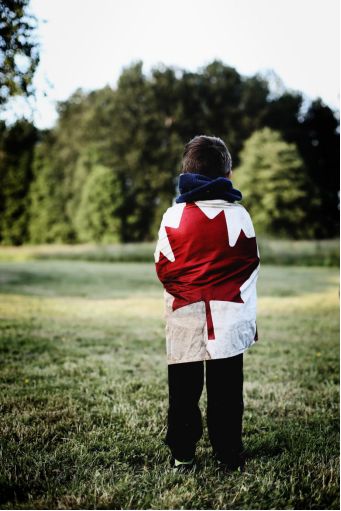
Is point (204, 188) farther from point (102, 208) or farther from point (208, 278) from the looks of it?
point (102, 208)

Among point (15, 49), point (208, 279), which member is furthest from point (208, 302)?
point (15, 49)

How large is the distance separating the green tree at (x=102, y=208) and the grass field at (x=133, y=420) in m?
22.7

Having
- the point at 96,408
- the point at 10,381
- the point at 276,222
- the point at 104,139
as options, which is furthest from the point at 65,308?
the point at 104,139

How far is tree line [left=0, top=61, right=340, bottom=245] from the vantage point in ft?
86.3

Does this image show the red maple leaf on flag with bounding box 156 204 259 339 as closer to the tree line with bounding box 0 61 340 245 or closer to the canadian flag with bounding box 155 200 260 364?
the canadian flag with bounding box 155 200 260 364

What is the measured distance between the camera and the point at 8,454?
7.79ft

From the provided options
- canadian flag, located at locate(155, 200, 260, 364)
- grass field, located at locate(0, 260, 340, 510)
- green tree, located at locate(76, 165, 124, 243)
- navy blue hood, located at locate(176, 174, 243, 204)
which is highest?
green tree, located at locate(76, 165, 124, 243)

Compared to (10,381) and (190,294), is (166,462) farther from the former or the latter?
(10,381)

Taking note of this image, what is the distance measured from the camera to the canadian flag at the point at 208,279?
220 cm

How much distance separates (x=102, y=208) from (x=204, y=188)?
93.9 feet

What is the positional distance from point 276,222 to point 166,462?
83.3 ft

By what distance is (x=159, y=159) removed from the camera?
31.0 metres

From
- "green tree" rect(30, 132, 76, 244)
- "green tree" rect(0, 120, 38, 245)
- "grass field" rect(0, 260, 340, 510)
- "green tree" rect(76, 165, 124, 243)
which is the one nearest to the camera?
"grass field" rect(0, 260, 340, 510)

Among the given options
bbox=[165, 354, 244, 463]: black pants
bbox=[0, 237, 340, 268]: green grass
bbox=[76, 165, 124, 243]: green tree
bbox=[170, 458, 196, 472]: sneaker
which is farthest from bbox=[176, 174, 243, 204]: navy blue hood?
bbox=[76, 165, 124, 243]: green tree
